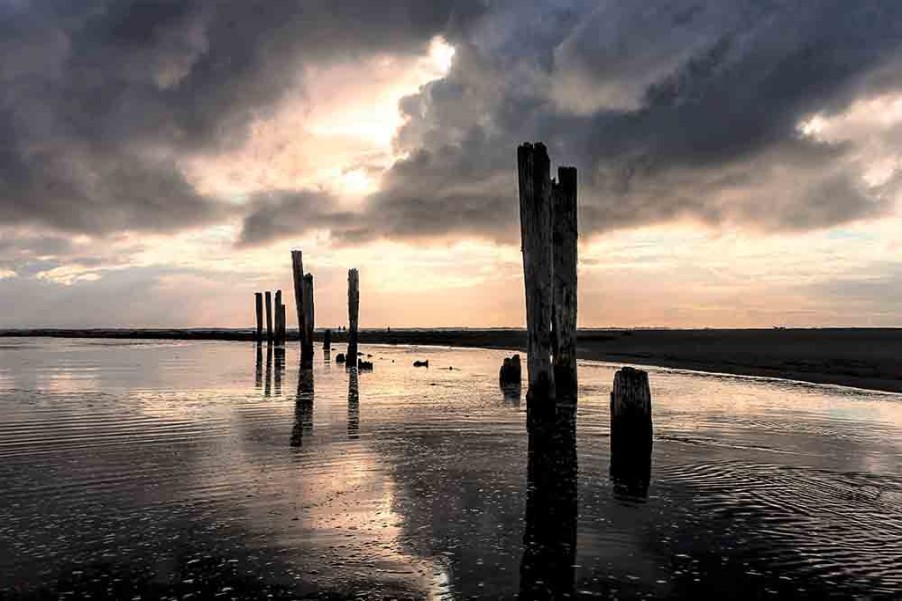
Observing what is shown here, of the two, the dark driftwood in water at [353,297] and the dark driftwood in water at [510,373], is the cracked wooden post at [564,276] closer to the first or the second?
the dark driftwood in water at [510,373]

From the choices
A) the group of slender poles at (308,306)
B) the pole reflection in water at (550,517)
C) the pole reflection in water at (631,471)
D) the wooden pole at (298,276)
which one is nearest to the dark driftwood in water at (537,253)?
the pole reflection in water at (550,517)

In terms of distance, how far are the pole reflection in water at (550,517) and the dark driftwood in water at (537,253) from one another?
162 cm

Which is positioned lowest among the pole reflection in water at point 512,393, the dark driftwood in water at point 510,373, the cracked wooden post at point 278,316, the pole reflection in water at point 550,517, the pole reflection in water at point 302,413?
the pole reflection in water at point 550,517

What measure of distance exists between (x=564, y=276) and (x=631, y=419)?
6.22 meters

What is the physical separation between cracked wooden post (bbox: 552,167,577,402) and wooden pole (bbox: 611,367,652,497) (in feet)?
17.9

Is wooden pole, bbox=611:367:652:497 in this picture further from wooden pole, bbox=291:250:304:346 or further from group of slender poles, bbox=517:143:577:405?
wooden pole, bbox=291:250:304:346

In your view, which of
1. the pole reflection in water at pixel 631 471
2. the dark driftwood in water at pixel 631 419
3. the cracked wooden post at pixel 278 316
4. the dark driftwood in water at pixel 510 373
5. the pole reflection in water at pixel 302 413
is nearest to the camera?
the pole reflection in water at pixel 631 471

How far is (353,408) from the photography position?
14000 mm

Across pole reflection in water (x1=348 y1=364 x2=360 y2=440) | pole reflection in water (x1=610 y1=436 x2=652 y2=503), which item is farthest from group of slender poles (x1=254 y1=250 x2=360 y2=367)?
pole reflection in water (x1=610 y1=436 x2=652 y2=503)

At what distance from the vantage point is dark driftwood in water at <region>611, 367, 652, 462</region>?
29.0ft

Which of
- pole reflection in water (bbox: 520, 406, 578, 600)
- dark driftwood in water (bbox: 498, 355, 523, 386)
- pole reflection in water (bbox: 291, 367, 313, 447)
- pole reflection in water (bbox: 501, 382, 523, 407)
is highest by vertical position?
dark driftwood in water (bbox: 498, 355, 523, 386)

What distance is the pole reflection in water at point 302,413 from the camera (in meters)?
10.4

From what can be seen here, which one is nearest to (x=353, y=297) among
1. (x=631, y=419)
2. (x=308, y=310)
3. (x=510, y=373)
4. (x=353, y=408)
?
(x=308, y=310)

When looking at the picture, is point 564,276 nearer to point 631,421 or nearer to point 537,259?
point 537,259
